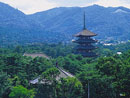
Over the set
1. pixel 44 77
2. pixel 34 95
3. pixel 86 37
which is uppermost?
pixel 86 37

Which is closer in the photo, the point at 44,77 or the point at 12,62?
the point at 44,77

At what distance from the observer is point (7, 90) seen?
71.7 feet

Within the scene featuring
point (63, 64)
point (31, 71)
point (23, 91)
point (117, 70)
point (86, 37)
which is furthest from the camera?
point (86, 37)

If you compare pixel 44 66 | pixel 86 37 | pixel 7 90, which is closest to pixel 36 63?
pixel 44 66

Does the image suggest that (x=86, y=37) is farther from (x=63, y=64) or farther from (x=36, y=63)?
(x=36, y=63)

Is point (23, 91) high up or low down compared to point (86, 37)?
down

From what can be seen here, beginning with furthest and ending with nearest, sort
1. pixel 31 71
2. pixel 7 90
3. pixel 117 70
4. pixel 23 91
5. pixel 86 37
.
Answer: pixel 86 37 → pixel 31 71 → pixel 117 70 → pixel 7 90 → pixel 23 91

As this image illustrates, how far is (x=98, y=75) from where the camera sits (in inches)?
893

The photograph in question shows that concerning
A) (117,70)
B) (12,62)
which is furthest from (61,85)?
(12,62)

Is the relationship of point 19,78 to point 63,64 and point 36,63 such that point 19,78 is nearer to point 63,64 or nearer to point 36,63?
point 36,63

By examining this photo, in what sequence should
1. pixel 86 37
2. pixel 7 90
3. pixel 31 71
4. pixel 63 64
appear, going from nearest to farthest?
pixel 7 90 < pixel 31 71 < pixel 63 64 < pixel 86 37

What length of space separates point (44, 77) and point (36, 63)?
31.8ft

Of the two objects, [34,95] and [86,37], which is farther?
[86,37]

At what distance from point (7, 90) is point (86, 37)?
27.1 m
